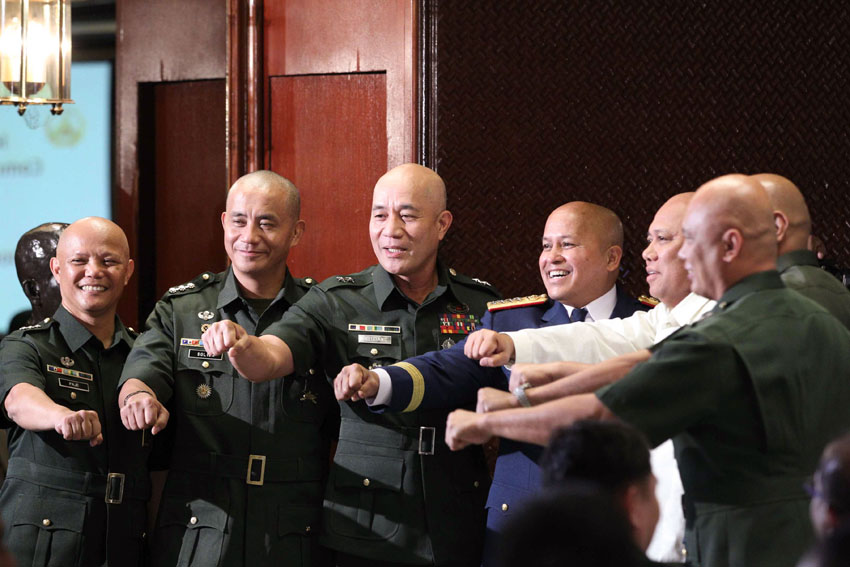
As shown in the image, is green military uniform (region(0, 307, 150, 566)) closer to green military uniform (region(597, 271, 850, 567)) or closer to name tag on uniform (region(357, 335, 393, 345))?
name tag on uniform (region(357, 335, 393, 345))

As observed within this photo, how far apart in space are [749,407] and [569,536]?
987 millimetres

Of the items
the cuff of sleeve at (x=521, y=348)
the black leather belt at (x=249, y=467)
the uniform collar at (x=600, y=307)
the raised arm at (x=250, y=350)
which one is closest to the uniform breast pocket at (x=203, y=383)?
the black leather belt at (x=249, y=467)

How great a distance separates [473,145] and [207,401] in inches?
57.2

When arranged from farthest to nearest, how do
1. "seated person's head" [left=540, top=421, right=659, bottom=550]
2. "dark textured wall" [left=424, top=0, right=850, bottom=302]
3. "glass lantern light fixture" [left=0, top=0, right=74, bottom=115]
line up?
"dark textured wall" [left=424, top=0, right=850, bottom=302], "glass lantern light fixture" [left=0, top=0, right=74, bottom=115], "seated person's head" [left=540, top=421, right=659, bottom=550]

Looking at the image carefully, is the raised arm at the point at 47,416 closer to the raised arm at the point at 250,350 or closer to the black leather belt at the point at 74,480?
the black leather belt at the point at 74,480

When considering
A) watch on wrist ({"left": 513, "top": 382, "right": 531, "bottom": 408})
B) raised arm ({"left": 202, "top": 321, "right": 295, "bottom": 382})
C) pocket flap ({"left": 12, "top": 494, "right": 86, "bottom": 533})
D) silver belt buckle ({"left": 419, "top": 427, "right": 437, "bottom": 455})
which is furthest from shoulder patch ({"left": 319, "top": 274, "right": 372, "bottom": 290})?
watch on wrist ({"left": 513, "top": 382, "right": 531, "bottom": 408})

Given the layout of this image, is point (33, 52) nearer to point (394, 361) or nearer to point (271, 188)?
point (271, 188)

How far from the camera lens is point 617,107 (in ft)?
14.0

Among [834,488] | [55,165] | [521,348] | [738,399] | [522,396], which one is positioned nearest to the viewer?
[834,488]

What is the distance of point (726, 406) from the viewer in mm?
2293

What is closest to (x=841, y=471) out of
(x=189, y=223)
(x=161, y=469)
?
(x=161, y=469)

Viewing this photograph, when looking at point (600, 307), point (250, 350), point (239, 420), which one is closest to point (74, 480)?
point (239, 420)

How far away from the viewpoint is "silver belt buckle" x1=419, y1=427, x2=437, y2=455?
3395 mm

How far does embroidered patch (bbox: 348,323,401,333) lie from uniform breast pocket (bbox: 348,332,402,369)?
1 cm
